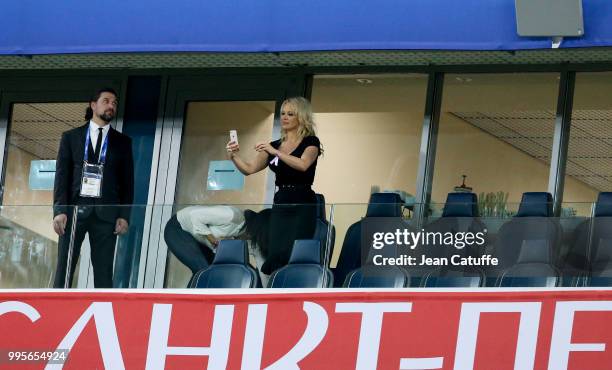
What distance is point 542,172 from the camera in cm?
1304

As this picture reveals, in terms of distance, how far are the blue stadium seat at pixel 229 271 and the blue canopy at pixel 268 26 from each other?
7.88ft

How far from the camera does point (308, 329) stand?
11.0m

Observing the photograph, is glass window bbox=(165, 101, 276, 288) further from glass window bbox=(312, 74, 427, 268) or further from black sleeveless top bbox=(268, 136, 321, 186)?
black sleeveless top bbox=(268, 136, 321, 186)

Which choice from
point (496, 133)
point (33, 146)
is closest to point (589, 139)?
point (496, 133)

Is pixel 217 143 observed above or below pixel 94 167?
above

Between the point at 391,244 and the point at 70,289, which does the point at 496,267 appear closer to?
the point at 391,244

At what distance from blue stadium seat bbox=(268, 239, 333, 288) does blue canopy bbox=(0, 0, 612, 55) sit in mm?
2412

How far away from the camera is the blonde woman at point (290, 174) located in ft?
36.6

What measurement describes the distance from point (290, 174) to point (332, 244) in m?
0.87

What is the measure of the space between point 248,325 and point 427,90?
343 cm

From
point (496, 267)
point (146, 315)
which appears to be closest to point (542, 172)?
point (496, 267)

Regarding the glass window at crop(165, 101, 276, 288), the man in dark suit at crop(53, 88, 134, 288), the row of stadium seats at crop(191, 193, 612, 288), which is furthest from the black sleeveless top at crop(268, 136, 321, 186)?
the glass window at crop(165, 101, 276, 288)

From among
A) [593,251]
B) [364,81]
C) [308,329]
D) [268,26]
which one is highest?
[268,26]

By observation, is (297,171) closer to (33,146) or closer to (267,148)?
(267,148)
